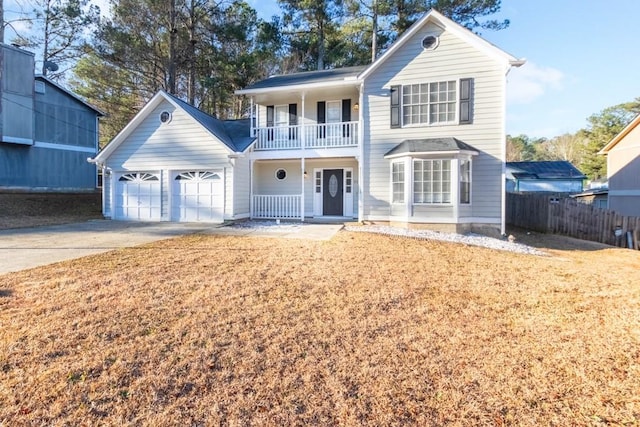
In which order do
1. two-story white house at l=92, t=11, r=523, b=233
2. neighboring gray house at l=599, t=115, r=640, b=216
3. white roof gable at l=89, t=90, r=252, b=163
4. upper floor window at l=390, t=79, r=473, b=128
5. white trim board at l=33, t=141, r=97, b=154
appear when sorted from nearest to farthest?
1. two-story white house at l=92, t=11, r=523, b=233
2. upper floor window at l=390, t=79, r=473, b=128
3. white roof gable at l=89, t=90, r=252, b=163
4. neighboring gray house at l=599, t=115, r=640, b=216
5. white trim board at l=33, t=141, r=97, b=154

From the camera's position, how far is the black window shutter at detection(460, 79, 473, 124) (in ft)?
37.3

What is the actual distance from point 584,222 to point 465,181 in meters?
6.13

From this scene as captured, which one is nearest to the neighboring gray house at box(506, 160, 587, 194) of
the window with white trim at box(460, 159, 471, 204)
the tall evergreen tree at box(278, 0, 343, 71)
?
the tall evergreen tree at box(278, 0, 343, 71)

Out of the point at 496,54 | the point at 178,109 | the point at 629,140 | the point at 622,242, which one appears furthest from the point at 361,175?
the point at 629,140

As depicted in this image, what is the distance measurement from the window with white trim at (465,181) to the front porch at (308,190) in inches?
170

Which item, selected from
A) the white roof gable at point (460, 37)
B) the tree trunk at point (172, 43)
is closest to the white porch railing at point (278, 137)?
the white roof gable at point (460, 37)

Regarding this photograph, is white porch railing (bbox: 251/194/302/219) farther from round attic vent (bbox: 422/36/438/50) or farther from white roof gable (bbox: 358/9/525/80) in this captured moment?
round attic vent (bbox: 422/36/438/50)

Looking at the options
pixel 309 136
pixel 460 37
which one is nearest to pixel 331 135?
pixel 309 136

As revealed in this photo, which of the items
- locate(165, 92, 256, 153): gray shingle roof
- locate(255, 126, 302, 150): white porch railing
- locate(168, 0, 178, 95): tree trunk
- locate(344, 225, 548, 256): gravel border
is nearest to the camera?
locate(344, 225, 548, 256): gravel border

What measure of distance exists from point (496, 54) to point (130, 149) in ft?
46.9

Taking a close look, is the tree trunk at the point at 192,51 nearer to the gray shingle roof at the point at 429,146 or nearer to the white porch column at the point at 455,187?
the gray shingle roof at the point at 429,146

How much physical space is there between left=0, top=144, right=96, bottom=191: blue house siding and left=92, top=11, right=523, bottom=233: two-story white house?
758cm

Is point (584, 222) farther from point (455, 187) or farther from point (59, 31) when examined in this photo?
point (59, 31)

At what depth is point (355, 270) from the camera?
245 inches
